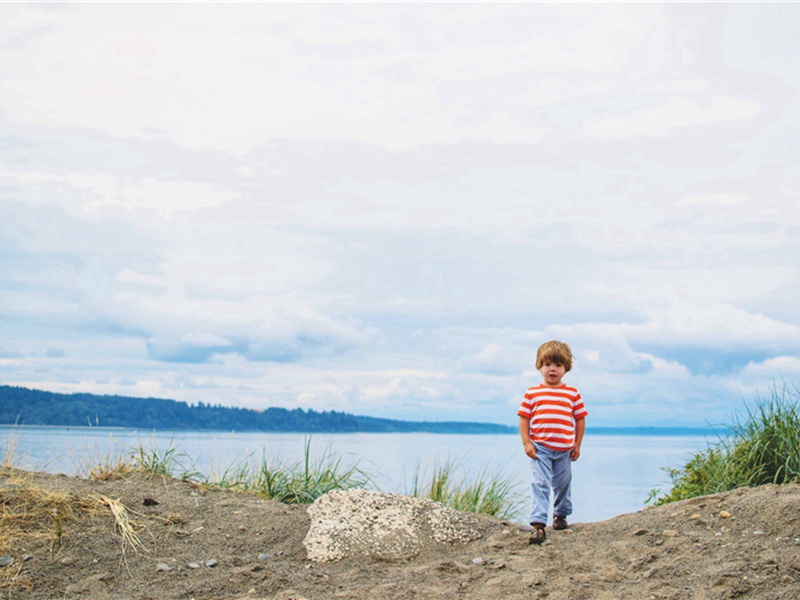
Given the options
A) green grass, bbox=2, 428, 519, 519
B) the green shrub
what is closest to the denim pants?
green grass, bbox=2, 428, 519, 519

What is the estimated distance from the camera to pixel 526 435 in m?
7.25

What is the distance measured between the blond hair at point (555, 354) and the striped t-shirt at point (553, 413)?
22cm

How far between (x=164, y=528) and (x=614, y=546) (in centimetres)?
379

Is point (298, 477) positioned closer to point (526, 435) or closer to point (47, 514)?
point (47, 514)

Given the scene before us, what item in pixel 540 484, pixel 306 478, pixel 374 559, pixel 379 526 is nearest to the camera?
pixel 374 559

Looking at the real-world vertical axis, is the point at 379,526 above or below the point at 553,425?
below

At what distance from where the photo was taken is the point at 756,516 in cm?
641

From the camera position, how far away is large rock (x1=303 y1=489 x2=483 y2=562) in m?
6.67

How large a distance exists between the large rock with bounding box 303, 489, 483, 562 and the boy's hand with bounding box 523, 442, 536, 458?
0.79m

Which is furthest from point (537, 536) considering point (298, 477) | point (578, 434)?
point (298, 477)

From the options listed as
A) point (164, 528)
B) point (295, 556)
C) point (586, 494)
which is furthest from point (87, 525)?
point (586, 494)

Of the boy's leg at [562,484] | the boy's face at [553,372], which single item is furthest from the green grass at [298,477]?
the boy's face at [553,372]

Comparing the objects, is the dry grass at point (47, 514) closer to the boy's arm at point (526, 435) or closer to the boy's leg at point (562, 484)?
the boy's arm at point (526, 435)

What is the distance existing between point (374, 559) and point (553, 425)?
6.32ft
